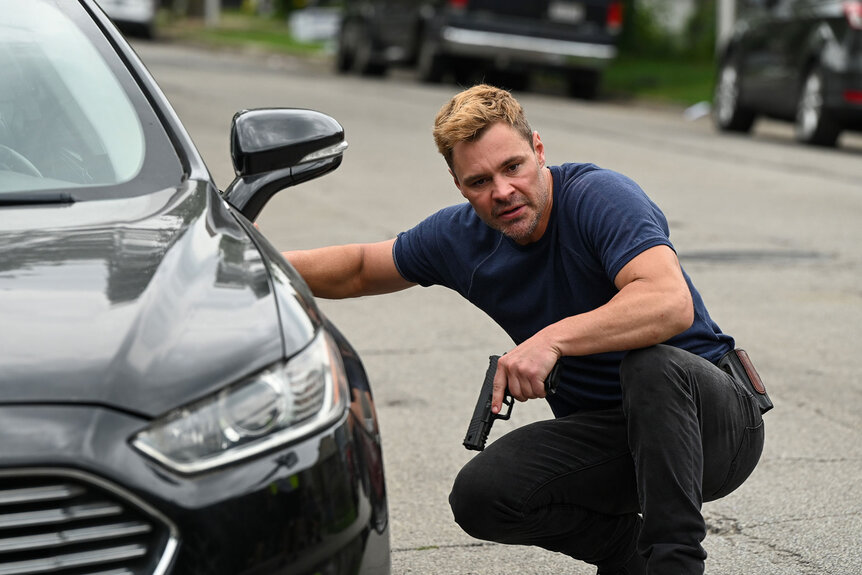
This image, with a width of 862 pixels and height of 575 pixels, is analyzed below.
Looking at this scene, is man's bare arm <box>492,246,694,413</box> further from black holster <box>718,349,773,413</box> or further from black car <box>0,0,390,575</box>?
Result: black car <box>0,0,390,575</box>

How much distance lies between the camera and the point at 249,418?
2115mm

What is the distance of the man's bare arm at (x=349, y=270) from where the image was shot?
3506 mm

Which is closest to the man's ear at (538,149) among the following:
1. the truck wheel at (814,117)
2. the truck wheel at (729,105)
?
the truck wheel at (814,117)

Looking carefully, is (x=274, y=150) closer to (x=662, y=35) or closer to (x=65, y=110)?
(x=65, y=110)

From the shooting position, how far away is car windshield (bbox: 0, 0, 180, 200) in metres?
2.90

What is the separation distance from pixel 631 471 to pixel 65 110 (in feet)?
4.75

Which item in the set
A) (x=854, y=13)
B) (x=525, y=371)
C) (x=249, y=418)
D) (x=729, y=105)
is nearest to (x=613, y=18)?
(x=729, y=105)

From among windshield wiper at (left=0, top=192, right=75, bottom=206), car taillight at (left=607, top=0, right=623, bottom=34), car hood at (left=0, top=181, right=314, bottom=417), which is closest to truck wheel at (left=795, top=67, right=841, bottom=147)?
car taillight at (left=607, top=0, right=623, bottom=34)

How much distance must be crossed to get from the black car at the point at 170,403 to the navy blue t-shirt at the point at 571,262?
0.77 metres

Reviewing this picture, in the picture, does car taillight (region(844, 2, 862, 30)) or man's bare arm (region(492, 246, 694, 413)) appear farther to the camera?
car taillight (region(844, 2, 862, 30))

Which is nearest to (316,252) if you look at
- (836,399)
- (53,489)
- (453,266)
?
(453,266)

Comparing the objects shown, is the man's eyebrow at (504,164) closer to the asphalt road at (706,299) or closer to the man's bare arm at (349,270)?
the man's bare arm at (349,270)

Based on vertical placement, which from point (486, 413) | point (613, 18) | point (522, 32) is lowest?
point (522, 32)

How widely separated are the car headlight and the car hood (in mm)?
22
